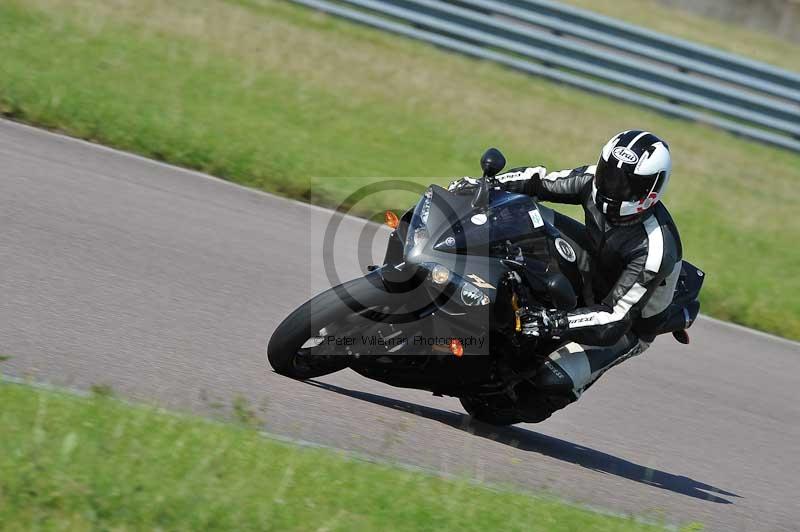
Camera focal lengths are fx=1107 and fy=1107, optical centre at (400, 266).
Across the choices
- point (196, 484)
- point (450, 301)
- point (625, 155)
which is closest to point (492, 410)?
point (450, 301)

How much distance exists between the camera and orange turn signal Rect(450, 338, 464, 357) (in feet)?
17.4

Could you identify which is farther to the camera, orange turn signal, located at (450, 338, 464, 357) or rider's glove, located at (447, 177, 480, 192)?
rider's glove, located at (447, 177, 480, 192)

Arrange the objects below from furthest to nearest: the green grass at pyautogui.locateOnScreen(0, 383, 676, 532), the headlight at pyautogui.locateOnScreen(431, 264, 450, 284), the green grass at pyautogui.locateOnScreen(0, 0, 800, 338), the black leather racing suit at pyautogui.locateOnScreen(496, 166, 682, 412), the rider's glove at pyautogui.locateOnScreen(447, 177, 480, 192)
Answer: the green grass at pyautogui.locateOnScreen(0, 0, 800, 338), the black leather racing suit at pyautogui.locateOnScreen(496, 166, 682, 412), the rider's glove at pyautogui.locateOnScreen(447, 177, 480, 192), the headlight at pyautogui.locateOnScreen(431, 264, 450, 284), the green grass at pyautogui.locateOnScreen(0, 383, 676, 532)

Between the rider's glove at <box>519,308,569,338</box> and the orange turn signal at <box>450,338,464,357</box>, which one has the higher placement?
the rider's glove at <box>519,308,569,338</box>

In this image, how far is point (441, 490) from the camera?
462 cm

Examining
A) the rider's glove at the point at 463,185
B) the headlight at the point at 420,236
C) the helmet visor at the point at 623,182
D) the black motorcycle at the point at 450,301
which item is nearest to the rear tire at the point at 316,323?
the black motorcycle at the point at 450,301

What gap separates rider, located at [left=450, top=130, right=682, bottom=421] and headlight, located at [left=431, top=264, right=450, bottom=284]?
0.51m

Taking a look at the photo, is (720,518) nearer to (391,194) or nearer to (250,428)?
(250,428)

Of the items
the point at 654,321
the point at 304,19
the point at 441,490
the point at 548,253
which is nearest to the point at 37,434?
the point at 441,490

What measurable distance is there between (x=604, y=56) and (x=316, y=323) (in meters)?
10.8

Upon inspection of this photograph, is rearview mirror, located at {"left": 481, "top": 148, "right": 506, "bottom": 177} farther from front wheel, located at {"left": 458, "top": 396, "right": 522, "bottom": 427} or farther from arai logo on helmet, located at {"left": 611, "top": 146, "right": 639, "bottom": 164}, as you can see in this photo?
front wheel, located at {"left": 458, "top": 396, "right": 522, "bottom": 427}

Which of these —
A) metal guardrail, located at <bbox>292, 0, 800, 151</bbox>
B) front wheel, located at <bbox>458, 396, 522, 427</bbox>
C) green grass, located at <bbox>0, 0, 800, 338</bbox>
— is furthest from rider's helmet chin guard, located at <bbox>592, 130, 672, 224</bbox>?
metal guardrail, located at <bbox>292, 0, 800, 151</bbox>

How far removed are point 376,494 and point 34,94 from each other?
703cm

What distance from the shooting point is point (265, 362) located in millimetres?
5992
